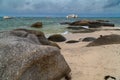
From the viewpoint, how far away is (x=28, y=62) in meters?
4.41

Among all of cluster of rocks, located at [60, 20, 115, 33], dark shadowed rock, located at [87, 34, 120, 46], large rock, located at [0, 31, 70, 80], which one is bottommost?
cluster of rocks, located at [60, 20, 115, 33]

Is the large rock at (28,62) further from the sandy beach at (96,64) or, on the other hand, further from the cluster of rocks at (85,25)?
the cluster of rocks at (85,25)

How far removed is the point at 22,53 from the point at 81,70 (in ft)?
7.57

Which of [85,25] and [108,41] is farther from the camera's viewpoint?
[85,25]

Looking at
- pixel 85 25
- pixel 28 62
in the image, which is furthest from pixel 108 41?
pixel 85 25

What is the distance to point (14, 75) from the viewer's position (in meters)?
4.20

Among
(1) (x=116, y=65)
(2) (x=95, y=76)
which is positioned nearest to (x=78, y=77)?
(2) (x=95, y=76)

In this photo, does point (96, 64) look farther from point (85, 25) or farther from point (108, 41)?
point (85, 25)

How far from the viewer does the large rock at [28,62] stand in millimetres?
4289

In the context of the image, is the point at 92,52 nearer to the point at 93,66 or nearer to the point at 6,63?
the point at 93,66

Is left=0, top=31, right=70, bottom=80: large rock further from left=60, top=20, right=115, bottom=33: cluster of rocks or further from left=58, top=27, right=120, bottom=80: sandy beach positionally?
left=60, top=20, right=115, bottom=33: cluster of rocks

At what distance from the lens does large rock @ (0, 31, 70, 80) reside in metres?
4.29

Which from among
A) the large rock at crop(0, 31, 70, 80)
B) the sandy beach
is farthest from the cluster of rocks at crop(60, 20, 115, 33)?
the large rock at crop(0, 31, 70, 80)

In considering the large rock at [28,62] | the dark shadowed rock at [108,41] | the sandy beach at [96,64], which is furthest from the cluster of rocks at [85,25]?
the large rock at [28,62]
